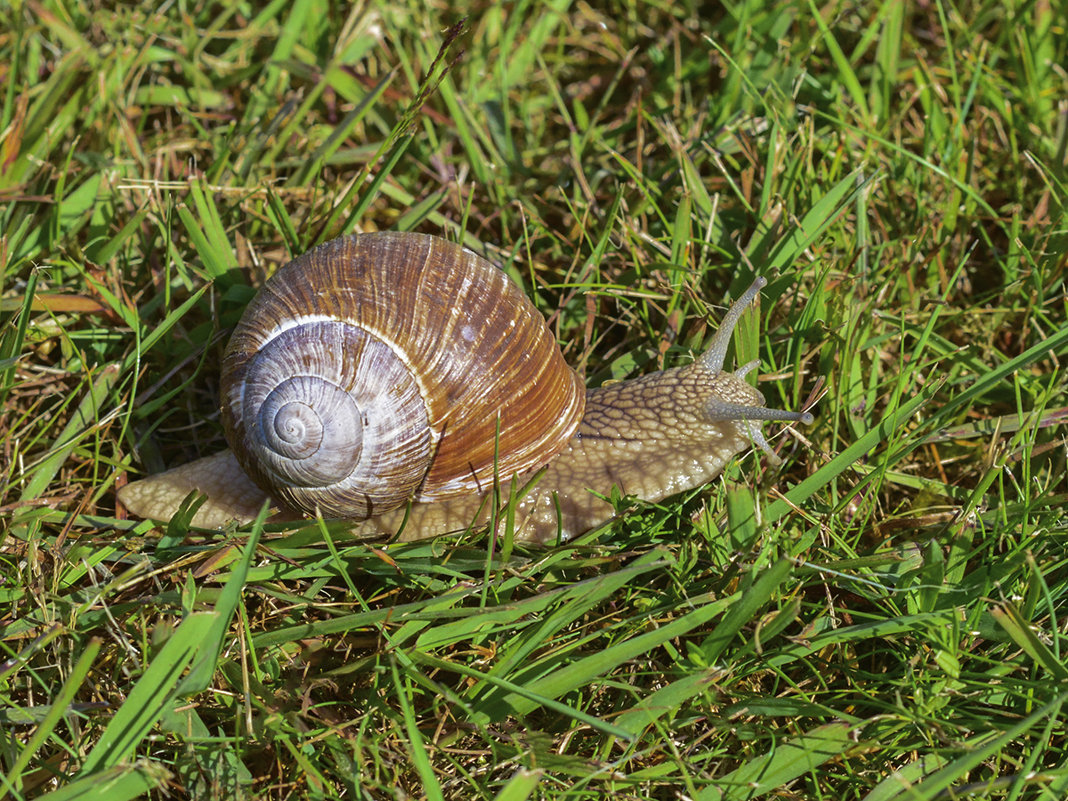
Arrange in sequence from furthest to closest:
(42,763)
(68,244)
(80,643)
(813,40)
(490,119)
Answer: (490,119) → (813,40) → (68,244) → (80,643) → (42,763)

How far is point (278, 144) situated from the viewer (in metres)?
3.58

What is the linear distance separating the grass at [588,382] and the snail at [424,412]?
14cm

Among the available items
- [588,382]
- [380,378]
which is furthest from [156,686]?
[588,382]

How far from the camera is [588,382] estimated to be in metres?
3.20

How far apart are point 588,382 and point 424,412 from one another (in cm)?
72

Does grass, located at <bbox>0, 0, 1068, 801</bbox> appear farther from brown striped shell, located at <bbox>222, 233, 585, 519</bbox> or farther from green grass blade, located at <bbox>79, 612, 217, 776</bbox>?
brown striped shell, located at <bbox>222, 233, 585, 519</bbox>

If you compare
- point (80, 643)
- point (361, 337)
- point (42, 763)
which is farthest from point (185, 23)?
point (42, 763)

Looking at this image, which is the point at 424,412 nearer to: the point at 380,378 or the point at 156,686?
Result: the point at 380,378

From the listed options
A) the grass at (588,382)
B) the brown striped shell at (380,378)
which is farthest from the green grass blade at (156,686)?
the brown striped shell at (380,378)

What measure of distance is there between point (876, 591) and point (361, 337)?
1609 millimetres

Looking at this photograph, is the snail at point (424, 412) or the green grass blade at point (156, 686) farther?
the snail at point (424, 412)

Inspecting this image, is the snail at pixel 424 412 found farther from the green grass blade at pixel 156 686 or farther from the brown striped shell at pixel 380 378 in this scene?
the green grass blade at pixel 156 686

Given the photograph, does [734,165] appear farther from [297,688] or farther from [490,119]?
[297,688]

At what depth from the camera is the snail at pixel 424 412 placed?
2654mm
